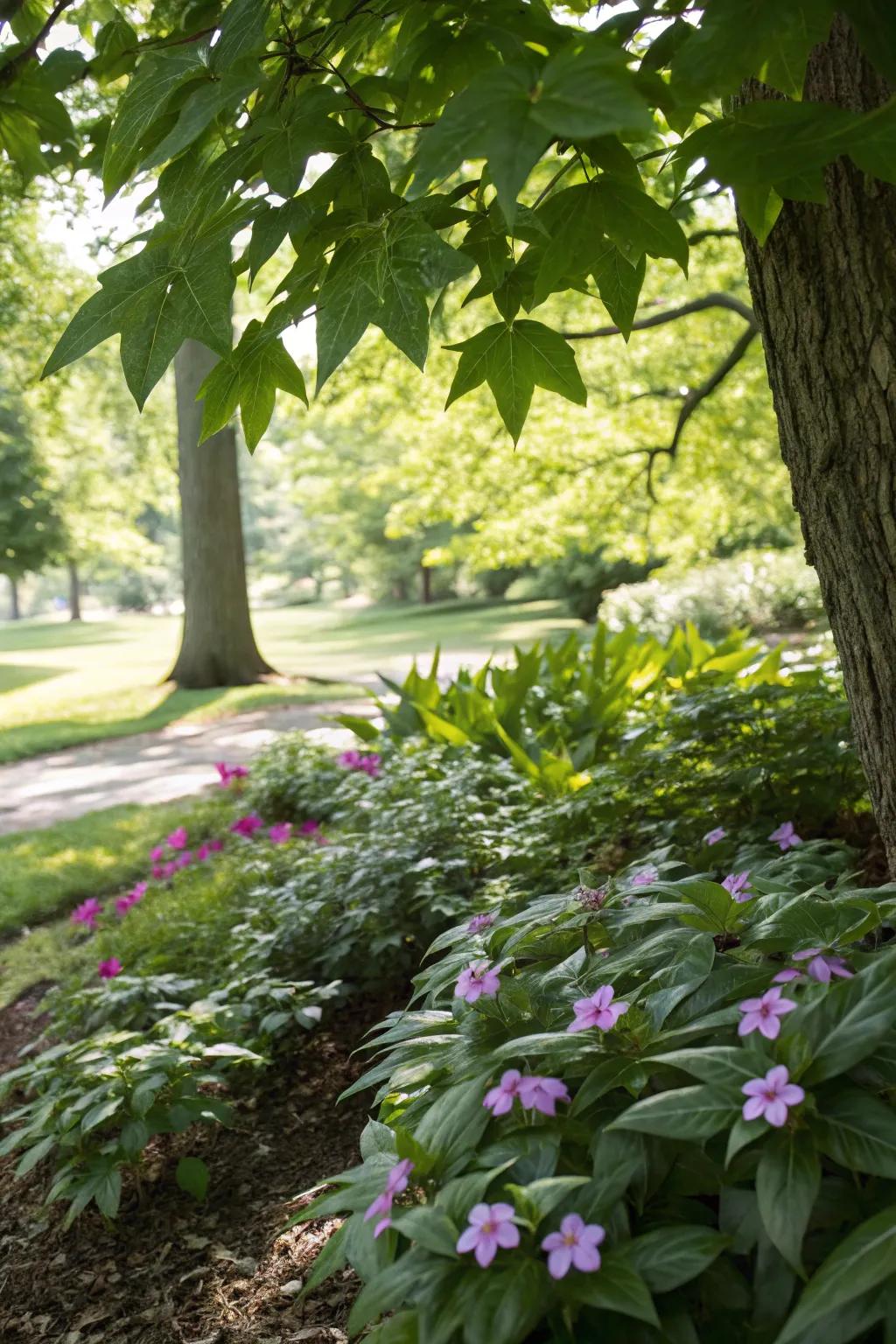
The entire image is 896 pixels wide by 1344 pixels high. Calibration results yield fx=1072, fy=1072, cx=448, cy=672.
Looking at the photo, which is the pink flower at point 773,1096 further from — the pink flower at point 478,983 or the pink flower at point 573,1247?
the pink flower at point 478,983

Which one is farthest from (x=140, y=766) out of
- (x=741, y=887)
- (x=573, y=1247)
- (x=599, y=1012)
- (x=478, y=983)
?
(x=573, y=1247)

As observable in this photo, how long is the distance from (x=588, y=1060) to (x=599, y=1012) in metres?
0.09

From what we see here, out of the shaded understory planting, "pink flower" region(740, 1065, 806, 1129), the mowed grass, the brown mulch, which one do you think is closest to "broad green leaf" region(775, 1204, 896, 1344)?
the shaded understory planting

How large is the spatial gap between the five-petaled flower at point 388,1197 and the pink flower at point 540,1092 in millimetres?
167

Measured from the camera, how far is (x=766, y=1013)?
1315 millimetres

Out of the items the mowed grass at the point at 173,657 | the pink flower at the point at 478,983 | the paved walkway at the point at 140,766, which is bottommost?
the paved walkway at the point at 140,766

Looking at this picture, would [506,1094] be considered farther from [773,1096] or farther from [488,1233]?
[773,1096]

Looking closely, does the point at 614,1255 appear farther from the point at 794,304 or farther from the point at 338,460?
the point at 338,460

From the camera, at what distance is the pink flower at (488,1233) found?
114 cm

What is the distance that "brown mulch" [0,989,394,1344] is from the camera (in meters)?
2.15

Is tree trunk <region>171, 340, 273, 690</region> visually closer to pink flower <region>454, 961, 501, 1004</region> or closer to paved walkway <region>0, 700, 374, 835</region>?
paved walkway <region>0, 700, 374, 835</region>

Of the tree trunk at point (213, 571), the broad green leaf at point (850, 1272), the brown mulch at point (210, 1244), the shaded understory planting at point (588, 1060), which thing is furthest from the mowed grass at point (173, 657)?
the broad green leaf at point (850, 1272)

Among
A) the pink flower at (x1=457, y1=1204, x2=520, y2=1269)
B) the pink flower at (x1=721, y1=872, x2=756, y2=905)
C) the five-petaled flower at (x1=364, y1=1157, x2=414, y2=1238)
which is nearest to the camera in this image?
the pink flower at (x1=457, y1=1204, x2=520, y2=1269)

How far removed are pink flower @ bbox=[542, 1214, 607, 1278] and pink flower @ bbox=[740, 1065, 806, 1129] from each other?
8.5 inches
